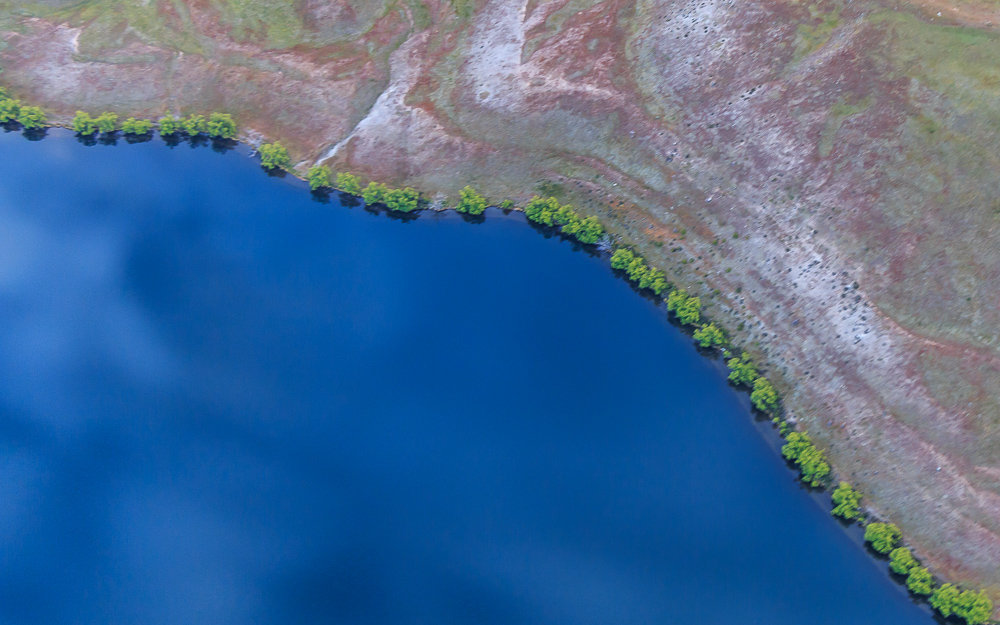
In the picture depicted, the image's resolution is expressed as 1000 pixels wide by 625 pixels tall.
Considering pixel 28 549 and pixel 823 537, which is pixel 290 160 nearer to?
pixel 28 549

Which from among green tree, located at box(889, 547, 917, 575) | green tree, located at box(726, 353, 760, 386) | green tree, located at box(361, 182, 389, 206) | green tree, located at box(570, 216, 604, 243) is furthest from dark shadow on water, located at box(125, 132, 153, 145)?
green tree, located at box(889, 547, 917, 575)

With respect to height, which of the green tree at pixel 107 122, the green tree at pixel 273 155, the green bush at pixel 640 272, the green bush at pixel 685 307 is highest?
the green tree at pixel 107 122

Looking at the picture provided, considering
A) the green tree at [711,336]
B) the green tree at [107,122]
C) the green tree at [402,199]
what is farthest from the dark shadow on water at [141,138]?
the green tree at [711,336]

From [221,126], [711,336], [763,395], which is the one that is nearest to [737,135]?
[711,336]

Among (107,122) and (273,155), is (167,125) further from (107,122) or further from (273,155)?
(273,155)

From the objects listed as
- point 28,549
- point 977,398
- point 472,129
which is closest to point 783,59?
point 472,129

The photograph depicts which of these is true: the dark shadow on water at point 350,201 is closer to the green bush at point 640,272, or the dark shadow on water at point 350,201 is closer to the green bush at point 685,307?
the green bush at point 640,272

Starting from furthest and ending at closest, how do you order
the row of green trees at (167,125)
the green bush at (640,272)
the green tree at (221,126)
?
the row of green trees at (167,125)
the green tree at (221,126)
the green bush at (640,272)
